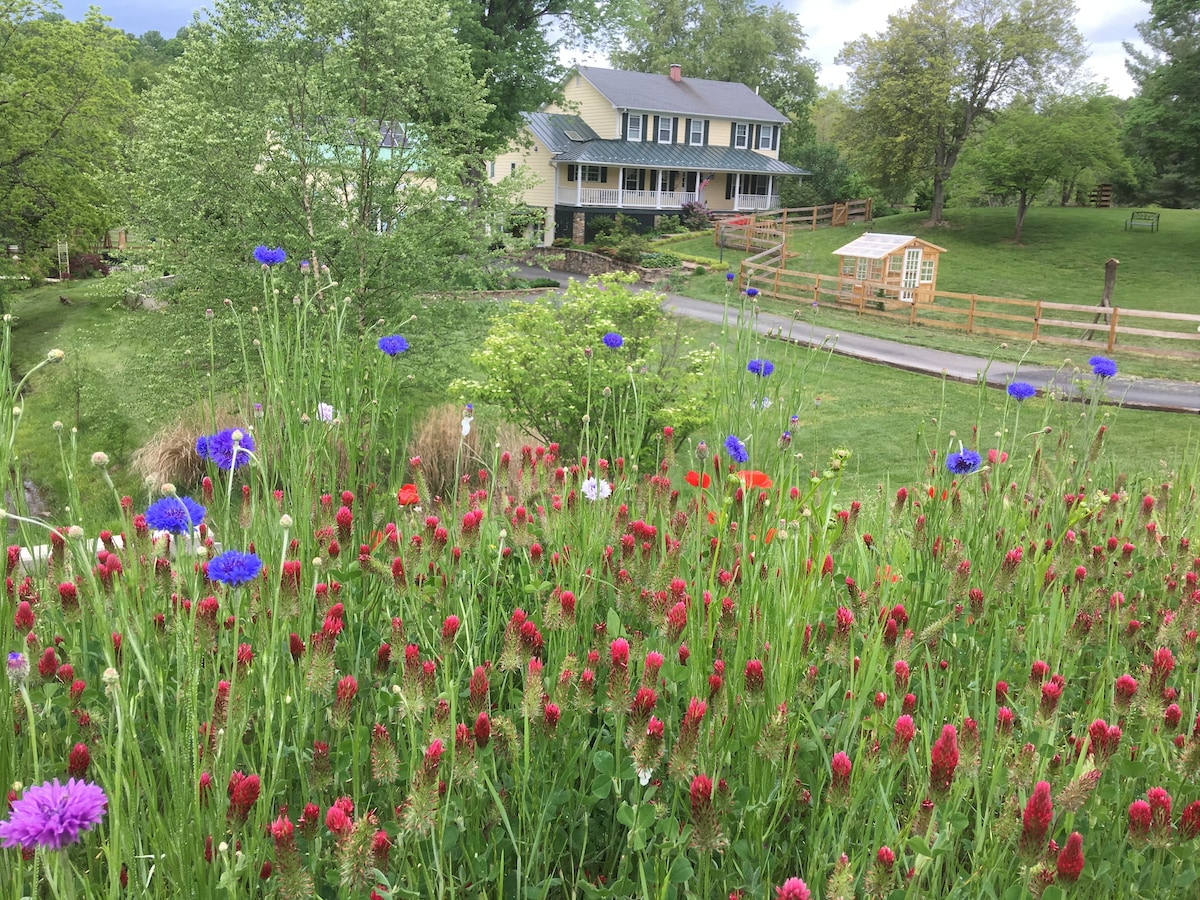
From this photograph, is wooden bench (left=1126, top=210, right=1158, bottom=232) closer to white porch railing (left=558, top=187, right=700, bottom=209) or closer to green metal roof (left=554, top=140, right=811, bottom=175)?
green metal roof (left=554, top=140, right=811, bottom=175)

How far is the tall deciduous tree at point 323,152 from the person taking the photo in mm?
11336

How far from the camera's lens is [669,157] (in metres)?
44.7

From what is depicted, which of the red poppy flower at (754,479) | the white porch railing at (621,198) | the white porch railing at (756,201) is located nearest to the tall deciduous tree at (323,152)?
the red poppy flower at (754,479)

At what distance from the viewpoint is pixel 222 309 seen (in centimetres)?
1210

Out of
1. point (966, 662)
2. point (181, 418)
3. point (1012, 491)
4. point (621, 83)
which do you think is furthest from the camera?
point (621, 83)

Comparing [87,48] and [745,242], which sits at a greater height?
[87,48]

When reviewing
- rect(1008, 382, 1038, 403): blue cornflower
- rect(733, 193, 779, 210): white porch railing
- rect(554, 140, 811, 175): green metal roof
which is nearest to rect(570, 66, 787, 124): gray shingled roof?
rect(554, 140, 811, 175): green metal roof

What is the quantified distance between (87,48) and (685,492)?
26073 millimetres

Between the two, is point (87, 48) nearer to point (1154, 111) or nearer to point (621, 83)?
point (621, 83)

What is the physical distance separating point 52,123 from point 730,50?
4614cm

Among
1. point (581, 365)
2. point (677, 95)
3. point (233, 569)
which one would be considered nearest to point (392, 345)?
point (233, 569)

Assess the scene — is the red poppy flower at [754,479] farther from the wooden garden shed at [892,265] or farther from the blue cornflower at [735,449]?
the wooden garden shed at [892,265]

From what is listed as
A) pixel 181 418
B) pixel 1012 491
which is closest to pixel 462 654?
pixel 1012 491

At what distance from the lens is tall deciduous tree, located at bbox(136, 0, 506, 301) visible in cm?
1134
